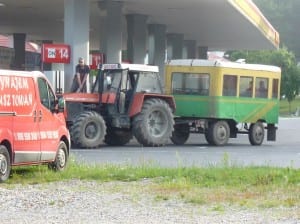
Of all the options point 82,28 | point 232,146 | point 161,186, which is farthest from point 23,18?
point 161,186

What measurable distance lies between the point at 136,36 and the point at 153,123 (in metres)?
13.4

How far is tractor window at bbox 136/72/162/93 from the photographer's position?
2527cm

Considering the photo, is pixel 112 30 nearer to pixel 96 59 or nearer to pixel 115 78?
pixel 96 59

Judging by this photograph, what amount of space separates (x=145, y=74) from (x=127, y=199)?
13147 mm

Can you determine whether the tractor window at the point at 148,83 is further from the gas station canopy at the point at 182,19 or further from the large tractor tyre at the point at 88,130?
the gas station canopy at the point at 182,19

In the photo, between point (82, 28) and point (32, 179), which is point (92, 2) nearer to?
point (82, 28)

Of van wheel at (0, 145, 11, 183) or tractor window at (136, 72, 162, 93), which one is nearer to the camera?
van wheel at (0, 145, 11, 183)

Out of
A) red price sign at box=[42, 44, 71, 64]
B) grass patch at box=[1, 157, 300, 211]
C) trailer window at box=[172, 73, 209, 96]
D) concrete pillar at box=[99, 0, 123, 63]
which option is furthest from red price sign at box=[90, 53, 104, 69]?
grass patch at box=[1, 157, 300, 211]

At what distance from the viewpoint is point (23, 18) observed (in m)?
43.7

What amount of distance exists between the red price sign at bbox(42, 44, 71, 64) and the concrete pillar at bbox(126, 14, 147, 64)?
9.64 m

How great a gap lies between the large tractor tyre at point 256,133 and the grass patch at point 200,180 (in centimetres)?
1225

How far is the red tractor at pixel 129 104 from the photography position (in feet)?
81.0

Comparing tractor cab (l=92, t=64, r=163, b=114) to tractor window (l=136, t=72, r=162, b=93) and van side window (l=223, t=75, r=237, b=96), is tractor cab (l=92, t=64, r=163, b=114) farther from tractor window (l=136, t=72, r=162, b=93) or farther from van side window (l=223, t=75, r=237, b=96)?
van side window (l=223, t=75, r=237, b=96)

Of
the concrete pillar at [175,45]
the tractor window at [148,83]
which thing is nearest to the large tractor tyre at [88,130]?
the tractor window at [148,83]
